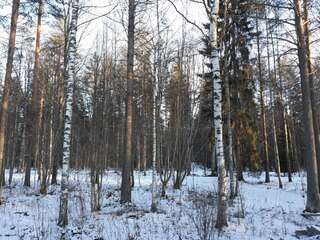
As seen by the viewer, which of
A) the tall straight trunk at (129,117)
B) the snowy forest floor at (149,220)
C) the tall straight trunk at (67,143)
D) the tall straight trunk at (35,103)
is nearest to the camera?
the snowy forest floor at (149,220)

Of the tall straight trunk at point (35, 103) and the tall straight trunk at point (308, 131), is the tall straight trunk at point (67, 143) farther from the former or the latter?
the tall straight trunk at point (35, 103)

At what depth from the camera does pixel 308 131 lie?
11.3 meters

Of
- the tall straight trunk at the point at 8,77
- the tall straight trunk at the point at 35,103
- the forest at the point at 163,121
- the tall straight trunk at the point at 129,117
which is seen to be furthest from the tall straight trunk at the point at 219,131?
the tall straight trunk at the point at 35,103

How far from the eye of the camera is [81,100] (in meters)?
23.4

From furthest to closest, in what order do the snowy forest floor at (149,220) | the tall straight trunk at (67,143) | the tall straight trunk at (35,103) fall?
the tall straight trunk at (35,103) → the tall straight trunk at (67,143) → the snowy forest floor at (149,220)

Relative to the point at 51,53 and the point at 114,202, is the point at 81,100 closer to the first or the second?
the point at 51,53

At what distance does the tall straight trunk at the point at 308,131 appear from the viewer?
36.1 feet

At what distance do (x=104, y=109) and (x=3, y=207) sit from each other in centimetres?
810

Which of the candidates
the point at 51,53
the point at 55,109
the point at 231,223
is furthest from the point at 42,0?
the point at 231,223

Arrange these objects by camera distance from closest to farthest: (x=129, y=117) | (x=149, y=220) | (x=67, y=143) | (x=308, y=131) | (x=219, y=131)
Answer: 1. (x=219, y=131)
2. (x=67, y=143)
3. (x=149, y=220)
4. (x=308, y=131)
5. (x=129, y=117)

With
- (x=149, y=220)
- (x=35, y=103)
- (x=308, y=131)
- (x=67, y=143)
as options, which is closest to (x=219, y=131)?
(x=149, y=220)

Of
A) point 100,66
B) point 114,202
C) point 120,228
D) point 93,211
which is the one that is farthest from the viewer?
point 100,66

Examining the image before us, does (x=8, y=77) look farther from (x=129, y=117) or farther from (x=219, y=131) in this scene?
(x=219, y=131)

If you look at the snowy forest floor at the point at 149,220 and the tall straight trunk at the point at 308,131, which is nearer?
the snowy forest floor at the point at 149,220
